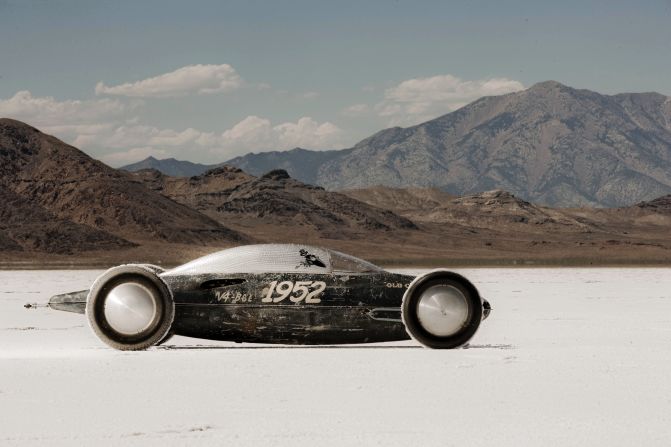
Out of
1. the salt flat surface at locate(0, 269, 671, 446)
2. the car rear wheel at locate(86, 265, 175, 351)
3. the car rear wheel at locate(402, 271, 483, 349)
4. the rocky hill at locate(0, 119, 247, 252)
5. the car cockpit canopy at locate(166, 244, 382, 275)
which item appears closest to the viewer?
the salt flat surface at locate(0, 269, 671, 446)

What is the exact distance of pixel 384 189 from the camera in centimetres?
17438

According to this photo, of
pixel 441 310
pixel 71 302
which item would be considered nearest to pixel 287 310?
pixel 441 310

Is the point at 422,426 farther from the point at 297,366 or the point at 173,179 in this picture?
the point at 173,179

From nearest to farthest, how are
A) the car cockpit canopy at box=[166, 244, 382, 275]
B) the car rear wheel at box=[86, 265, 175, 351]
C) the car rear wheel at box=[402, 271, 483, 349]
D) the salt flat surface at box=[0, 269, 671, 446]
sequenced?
1. the salt flat surface at box=[0, 269, 671, 446]
2. the car rear wheel at box=[86, 265, 175, 351]
3. the car rear wheel at box=[402, 271, 483, 349]
4. the car cockpit canopy at box=[166, 244, 382, 275]

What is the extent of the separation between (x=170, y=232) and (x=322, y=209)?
33.5 m

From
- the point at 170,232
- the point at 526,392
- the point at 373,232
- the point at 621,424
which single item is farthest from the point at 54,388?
the point at 373,232

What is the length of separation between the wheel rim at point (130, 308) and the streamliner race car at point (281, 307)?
0.04ft

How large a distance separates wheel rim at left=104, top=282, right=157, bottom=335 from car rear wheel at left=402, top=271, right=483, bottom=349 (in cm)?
283

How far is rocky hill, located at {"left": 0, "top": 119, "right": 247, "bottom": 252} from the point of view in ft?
287

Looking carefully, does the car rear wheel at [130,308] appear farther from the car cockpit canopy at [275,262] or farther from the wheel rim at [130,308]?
the car cockpit canopy at [275,262]

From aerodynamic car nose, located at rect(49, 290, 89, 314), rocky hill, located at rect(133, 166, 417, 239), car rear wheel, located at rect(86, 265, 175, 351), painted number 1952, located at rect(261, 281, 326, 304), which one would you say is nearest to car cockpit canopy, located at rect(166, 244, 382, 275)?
painted number 1952, located at rect(261, 281, 326, 304)

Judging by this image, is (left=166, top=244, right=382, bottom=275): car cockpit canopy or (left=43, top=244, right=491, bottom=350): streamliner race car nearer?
(left=43, top=244, right=491, bottom=350): streamliner race car

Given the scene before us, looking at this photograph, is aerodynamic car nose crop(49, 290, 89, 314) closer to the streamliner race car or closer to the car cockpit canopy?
the streamliner race car

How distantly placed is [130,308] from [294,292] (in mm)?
1833
